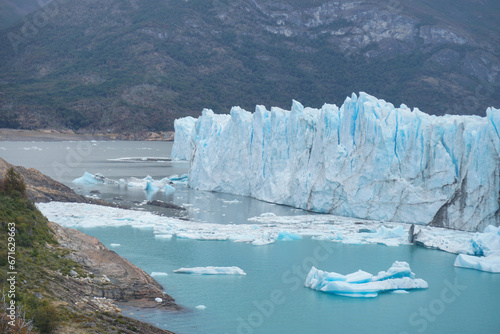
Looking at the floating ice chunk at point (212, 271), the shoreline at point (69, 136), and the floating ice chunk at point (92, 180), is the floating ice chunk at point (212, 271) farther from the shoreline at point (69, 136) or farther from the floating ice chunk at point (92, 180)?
the shoreline at point (69, 136)

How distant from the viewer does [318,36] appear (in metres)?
112

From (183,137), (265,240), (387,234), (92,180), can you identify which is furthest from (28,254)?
(183,137)

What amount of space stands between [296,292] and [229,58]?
301 feet

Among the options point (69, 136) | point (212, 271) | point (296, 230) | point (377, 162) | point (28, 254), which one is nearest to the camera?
point (28, 254)

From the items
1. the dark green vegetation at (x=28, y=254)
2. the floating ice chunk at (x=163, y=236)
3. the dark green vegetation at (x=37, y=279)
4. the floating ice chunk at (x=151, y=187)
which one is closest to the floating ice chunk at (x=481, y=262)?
the floating ice chunk at (x=163, y=236)

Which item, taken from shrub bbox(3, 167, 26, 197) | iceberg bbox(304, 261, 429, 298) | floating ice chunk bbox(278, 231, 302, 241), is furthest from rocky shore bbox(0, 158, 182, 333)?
floating ice chunk bbox(278, 231, 302, 241)

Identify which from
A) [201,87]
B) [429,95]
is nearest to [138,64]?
[201,87]

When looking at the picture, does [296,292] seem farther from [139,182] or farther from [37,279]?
[139,182]

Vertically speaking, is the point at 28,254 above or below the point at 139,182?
above

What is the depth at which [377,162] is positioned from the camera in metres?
21.3

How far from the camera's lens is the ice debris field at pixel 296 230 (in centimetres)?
1589

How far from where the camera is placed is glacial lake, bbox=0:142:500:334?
36.7 ft

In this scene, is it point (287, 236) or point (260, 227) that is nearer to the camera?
point (287, 236)

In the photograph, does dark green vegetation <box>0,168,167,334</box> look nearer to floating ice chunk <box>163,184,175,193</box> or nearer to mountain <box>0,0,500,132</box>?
floating ice chunk <box>163,184,175,193</box>
